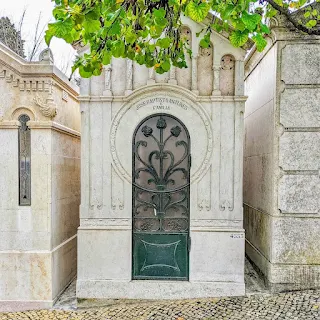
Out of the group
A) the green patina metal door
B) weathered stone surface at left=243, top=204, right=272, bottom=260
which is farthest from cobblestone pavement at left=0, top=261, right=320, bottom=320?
weathered stone surface at left=243, top=204, right=272, bottom=260

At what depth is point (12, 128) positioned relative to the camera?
5.11 m

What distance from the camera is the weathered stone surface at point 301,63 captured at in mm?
5129

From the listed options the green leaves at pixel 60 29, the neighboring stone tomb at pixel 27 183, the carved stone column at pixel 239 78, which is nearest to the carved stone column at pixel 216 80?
the carved stone column at pixel 239 78

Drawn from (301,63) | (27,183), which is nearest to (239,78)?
(301,63)

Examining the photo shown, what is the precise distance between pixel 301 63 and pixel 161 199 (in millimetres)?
3271

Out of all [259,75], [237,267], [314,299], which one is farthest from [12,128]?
[314,299]

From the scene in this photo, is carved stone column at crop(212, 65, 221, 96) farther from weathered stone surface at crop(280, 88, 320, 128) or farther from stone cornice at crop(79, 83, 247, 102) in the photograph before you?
weathered stone surface at crop(280, 88, 320, 128)

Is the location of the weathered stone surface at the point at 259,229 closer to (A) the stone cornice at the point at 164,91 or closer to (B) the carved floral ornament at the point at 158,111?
(B) the carved floral ornament at the point at 158,111

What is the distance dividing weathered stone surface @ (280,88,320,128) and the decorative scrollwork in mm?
1707

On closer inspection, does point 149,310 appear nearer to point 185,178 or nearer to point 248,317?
point 248,317

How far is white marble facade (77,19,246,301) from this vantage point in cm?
514

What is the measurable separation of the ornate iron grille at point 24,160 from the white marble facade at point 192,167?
0.91 meters

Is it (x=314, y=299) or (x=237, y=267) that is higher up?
(x=237, y=267)

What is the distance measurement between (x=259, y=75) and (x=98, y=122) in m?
3.52
